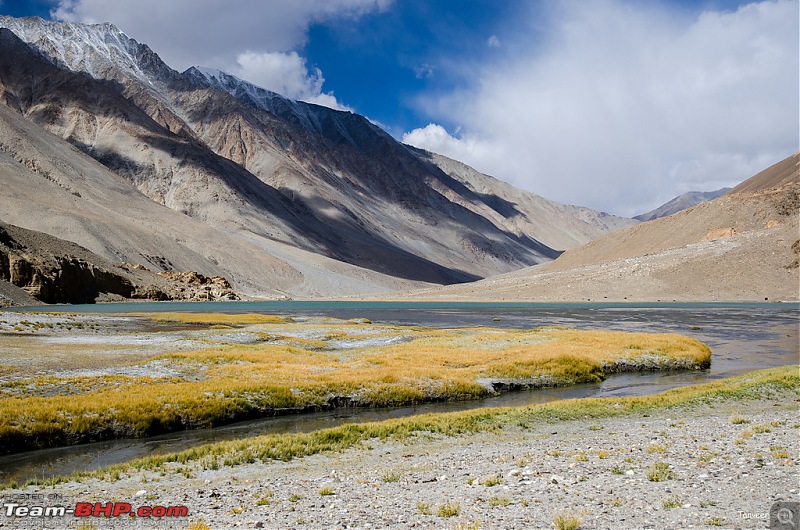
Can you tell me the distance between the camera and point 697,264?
138625mm

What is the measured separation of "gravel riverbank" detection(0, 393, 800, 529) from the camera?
9727mm

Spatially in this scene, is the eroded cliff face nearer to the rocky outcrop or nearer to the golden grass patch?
the rocky outcrop

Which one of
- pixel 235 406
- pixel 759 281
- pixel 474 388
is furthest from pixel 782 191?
pixel 235 406

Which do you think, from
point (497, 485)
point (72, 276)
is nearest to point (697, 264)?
point (497, 485)

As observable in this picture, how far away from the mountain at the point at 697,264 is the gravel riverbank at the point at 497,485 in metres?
128

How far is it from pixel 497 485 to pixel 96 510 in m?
8.21

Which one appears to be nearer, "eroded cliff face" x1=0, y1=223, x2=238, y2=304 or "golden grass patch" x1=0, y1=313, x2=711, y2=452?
"golden grass patch" x1=0, y1=313, x2=711, y2=452

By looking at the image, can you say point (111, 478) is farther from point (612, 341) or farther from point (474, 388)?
point (612, 341)

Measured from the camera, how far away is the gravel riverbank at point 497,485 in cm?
973

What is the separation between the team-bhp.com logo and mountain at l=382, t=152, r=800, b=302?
137 m

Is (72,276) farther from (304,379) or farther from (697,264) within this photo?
(697,264)

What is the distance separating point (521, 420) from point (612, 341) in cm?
2672

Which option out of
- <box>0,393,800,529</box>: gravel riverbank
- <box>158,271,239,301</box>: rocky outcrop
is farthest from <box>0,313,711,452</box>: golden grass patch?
<box>158,271,239,301</box>: rocky outcrop

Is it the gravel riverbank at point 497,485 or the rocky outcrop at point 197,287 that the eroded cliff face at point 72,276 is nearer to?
the rocky outcrop at point 197,287
